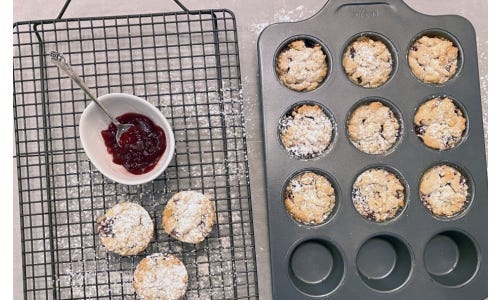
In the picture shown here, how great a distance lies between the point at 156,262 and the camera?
6.68ft

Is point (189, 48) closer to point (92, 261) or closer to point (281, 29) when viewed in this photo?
point (281, 29)

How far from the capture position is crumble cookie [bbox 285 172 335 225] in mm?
2045

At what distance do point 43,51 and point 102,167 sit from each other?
61 cm

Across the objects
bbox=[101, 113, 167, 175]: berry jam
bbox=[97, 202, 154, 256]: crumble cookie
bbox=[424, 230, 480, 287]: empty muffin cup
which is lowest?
bbox=[424, 230, 480, 287]: empty muffin cup

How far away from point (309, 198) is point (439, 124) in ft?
1.90

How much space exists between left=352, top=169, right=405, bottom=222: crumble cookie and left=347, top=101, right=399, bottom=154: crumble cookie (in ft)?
0.33

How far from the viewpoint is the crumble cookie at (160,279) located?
2008 mm

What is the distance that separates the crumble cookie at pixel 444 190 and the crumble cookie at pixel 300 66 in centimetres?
57

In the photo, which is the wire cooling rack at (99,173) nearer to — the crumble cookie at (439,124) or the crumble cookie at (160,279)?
the crumble cookie at (160,279)

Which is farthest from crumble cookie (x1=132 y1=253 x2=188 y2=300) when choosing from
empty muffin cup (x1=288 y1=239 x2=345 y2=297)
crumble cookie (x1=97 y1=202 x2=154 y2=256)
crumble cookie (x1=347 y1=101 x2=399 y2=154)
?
crumble cookie (x1=347 y1=101 x2=399 y2=154)

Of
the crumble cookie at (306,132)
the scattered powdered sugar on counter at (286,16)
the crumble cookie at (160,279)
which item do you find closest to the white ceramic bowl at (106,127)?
the crumble cookie at (160,279)

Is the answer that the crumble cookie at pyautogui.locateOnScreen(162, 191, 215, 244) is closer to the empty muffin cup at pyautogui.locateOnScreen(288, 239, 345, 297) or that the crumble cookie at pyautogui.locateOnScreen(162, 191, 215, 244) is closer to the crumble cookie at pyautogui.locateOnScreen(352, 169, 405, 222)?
the empty muffin cup at pyautogui.locateOnScreen(288, 239, 345, 297)

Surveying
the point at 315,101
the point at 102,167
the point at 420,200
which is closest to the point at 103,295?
the point at 102,167

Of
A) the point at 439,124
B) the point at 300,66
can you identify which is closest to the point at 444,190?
the point at 439,124
